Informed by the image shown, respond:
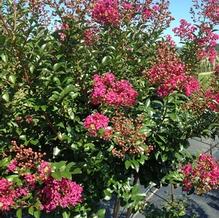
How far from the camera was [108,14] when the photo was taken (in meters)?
3.50

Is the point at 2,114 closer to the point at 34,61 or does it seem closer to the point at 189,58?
the point at 34,61

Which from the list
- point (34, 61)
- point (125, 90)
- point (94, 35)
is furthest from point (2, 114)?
point (94, 35)

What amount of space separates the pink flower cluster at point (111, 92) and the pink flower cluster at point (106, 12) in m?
1.01

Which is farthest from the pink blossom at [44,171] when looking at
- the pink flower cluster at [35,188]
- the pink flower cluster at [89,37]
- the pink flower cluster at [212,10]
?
the pink flower cluster at [212,10]

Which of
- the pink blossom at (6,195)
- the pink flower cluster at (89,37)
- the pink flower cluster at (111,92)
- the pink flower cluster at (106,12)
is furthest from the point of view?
the pink flower cluster at (106,12)

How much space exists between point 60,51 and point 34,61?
39 cm

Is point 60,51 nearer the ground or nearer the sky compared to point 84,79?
nearer the sky

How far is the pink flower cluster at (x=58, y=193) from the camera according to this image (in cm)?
238

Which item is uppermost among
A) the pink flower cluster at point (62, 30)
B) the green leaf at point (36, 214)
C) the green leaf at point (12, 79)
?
the pink flower cluster at point (62, 30)

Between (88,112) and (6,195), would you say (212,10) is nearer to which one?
(88,112)

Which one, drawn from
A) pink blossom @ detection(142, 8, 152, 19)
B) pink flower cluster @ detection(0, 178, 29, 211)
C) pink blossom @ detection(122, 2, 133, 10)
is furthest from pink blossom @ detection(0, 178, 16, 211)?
pink blossom @ detection(142, 8, 152, 19)

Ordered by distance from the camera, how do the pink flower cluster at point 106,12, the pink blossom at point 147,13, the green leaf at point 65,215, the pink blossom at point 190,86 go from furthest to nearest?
1. the pink blossom at point 147,13
2. the pink flower cluster at point 106,12
3. the pink blossom at point 190,86
4. the green leaf at point 65,215

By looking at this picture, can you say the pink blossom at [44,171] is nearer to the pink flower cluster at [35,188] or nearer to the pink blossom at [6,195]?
the pink flower cluster at [35,188]

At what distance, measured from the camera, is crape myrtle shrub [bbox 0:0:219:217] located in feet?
8.14
